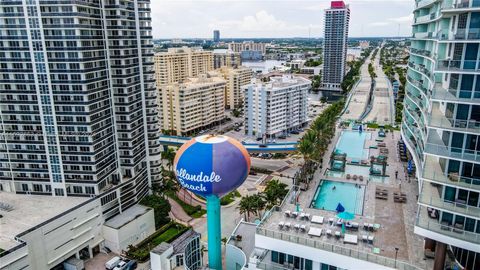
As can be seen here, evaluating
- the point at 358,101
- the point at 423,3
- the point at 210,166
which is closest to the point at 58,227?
the point at 210,166

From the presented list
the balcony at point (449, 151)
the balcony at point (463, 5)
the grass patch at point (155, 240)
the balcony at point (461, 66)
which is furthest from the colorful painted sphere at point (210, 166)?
the balcony at point (463, 5)

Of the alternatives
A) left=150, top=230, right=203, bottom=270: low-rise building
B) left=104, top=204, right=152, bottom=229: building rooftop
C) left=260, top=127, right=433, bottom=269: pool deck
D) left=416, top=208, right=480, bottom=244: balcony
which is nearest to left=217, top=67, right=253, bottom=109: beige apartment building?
left=104, top=204, right=152, bottom=229: building rooftop

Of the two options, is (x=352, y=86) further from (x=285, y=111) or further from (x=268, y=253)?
(x=268, y=253)

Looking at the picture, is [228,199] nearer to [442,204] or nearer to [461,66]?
[442,204]

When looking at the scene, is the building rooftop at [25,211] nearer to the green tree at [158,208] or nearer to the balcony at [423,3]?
the green tree at [158,208]

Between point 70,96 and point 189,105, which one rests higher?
point 70,96

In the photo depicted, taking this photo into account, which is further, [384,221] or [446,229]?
[384,221]

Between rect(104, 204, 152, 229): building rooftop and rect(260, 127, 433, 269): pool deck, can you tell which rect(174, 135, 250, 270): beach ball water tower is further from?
rect(104, 204, 152, 229): building rooftop
